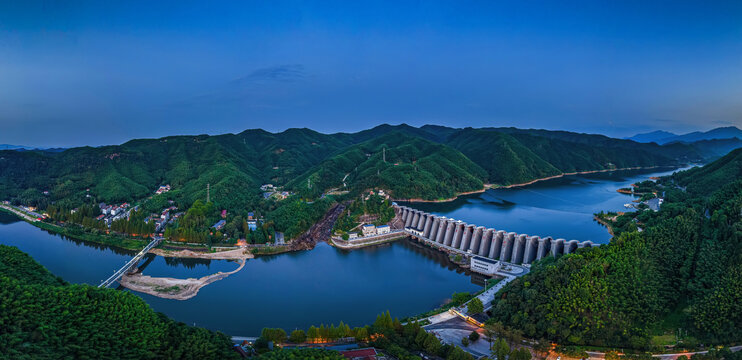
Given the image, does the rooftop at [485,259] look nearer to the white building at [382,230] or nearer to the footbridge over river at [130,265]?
the white building at [382,230]

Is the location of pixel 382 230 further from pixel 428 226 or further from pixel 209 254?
pixel 209 254

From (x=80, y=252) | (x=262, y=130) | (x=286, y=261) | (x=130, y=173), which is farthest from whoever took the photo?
(x=262, y=130)

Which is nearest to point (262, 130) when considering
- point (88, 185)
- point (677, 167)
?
point (88, 185)

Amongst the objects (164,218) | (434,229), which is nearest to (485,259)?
(434,229)

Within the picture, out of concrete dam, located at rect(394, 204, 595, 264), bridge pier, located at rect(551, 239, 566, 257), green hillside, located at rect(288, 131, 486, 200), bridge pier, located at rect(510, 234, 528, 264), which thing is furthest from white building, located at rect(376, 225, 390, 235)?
green hillside, located at rect(288, 131, 486, 200)

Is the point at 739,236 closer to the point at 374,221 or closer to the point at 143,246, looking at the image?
the point at 374,221

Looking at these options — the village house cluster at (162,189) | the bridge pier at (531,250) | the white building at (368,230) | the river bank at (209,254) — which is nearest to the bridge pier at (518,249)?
the bridge pier at (531,250)
